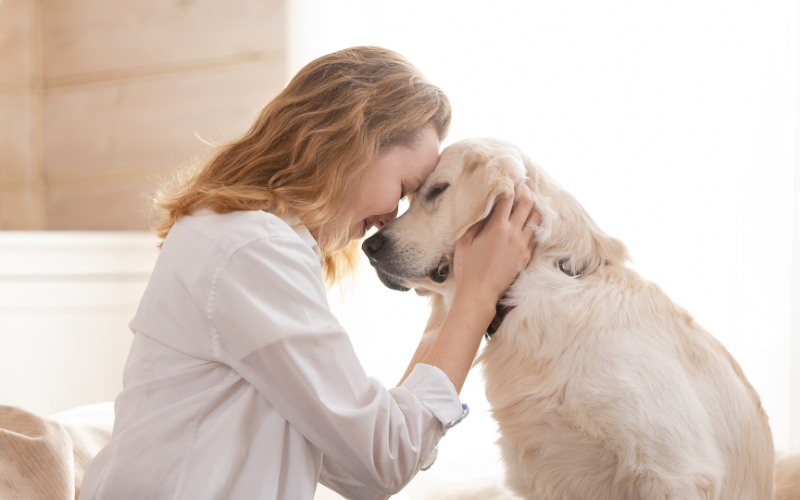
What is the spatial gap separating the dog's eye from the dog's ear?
40mm

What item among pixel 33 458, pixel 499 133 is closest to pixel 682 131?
pixel 499 133

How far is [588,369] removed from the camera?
1.02 metres

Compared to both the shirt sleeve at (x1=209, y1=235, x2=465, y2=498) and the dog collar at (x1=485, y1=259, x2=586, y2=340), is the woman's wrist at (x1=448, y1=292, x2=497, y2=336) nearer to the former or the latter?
the dog collar at (x1=485, y1=259, x2=586, y2=340)

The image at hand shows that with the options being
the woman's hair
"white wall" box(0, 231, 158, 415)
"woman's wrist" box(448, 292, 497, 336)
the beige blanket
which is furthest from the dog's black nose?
"white wall" box(0, 231, 158, 415)

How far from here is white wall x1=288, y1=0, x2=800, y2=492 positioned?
205 centimetres

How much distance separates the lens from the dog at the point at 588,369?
0.97 m

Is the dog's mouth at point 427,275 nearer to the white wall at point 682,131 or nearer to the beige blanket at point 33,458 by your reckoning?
A: the beige blanket at point 33,458

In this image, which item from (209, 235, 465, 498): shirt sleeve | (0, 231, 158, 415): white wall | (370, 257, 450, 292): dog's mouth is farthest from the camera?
(0, 231, 158, 415): white wall

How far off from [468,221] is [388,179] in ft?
0.61

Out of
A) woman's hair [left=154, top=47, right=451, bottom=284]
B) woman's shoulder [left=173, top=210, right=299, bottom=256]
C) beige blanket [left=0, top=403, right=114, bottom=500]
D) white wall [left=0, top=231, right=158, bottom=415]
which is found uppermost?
woman's hair [left=154, top=47, right=451, bottom=284]

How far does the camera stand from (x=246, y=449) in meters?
0.89

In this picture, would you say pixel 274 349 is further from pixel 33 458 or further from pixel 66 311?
pixel 66 311

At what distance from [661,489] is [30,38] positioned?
3.78 metres

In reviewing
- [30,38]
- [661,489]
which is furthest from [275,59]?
[661,489]
